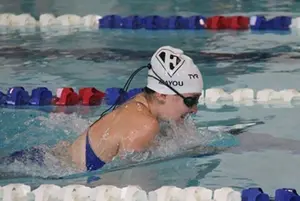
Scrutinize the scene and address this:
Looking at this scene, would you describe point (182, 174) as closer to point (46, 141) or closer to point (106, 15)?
point (46, 141)

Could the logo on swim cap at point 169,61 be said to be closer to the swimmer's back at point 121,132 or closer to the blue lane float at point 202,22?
the swimmer's back at point 121,132

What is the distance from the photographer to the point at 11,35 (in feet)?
27.1

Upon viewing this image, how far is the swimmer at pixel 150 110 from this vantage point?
13.5 feet

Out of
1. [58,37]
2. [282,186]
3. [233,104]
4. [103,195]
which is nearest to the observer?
[103,195]

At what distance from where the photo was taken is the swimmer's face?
4.16m

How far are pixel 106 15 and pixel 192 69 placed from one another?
4784mm

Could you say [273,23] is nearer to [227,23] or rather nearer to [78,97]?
[227,23]

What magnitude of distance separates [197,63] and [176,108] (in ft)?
8.82

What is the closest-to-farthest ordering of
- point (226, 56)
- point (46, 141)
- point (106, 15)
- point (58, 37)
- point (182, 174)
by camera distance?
point (182, 174) < point (46, 141) < point (226, 56) < point (58, 37) < point (106, 15)

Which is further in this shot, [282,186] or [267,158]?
[267,158]

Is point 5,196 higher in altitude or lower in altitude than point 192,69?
lower

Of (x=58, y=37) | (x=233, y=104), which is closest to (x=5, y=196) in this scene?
(x=233, y=104)

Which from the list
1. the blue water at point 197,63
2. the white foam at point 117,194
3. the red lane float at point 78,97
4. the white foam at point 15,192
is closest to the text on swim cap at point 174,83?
the blue water at point 197,63

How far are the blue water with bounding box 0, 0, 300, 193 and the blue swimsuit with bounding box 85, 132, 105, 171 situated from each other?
0.25 feet
